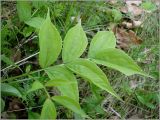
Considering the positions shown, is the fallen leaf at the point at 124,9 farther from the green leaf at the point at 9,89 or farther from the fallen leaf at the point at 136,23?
the green leaf at the point at 9,89

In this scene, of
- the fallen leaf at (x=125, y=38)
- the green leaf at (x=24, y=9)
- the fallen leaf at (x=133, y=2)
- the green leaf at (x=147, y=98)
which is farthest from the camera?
the fallen leaf at (x=133, y=2)

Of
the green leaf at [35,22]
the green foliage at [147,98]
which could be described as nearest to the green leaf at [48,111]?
the green leaf at [35,22]

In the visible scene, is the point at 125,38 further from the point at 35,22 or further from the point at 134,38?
the point at 35,22

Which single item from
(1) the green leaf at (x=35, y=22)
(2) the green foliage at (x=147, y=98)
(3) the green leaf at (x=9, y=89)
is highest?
(1) the green leaf at (x=35, y=22)

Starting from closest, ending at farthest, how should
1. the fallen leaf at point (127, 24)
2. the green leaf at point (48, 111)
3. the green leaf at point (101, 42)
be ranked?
the green leaf at point (48, 111) < the green leaf at point (101, 42) < the fallen leaf at point (127, 24)

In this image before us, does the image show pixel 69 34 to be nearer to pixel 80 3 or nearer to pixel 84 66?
pixel 84 66

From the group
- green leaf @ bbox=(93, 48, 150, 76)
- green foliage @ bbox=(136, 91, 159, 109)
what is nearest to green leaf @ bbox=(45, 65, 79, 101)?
green leaf @ bbox=(93, 48, 150, 76)
